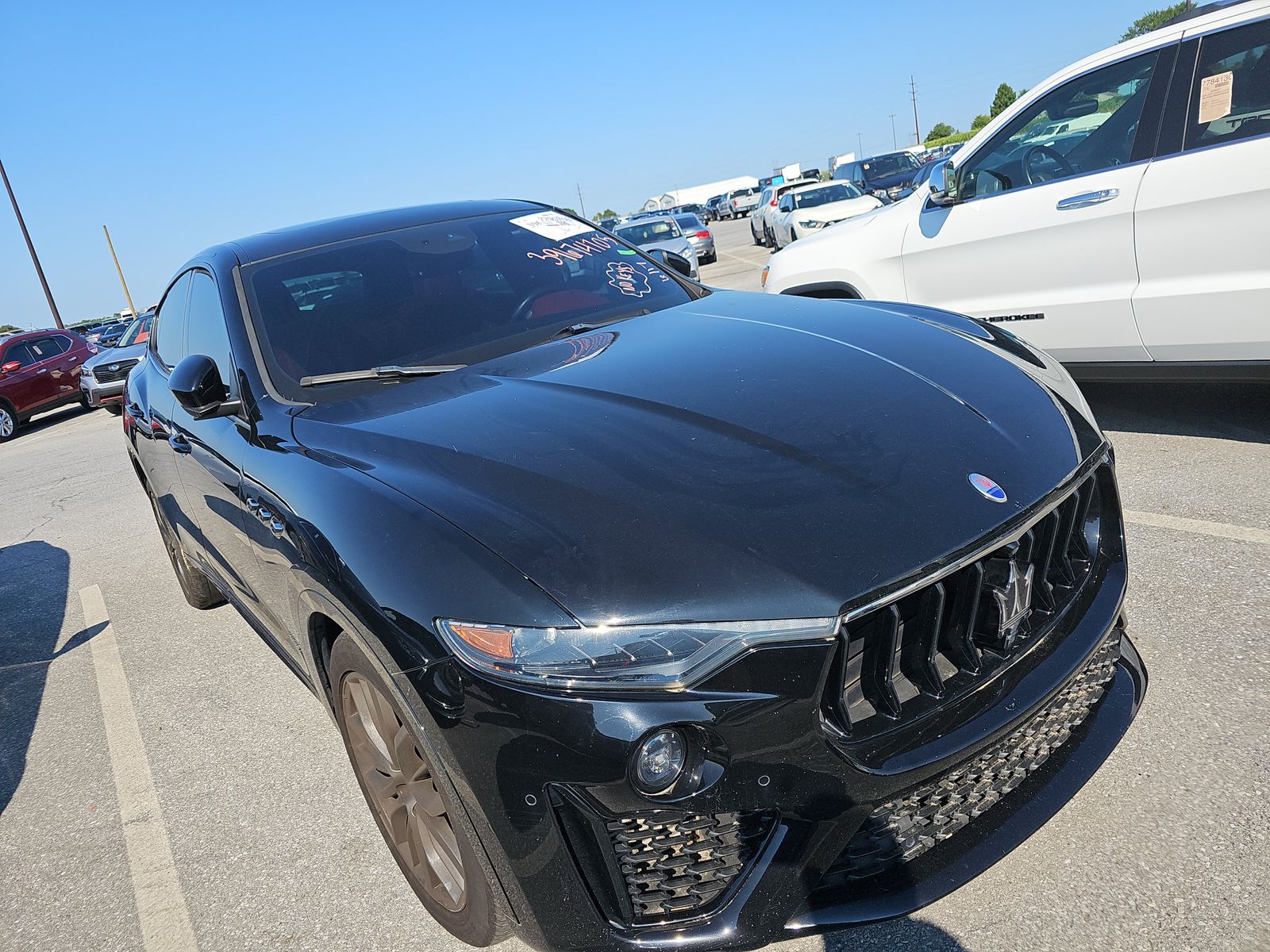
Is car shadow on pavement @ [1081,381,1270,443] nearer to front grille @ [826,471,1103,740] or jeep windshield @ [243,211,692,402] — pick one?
jeep windshield @ [243,211,692,402]

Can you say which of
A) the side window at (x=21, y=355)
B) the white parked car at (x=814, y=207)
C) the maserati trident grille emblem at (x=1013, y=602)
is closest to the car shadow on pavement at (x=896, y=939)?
the maserati trident grille emblem at (x=1013, y=602)

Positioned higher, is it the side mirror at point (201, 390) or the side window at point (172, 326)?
the side window at point (172, 326)

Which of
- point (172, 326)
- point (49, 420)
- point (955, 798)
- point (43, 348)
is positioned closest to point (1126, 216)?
point (955, 798)

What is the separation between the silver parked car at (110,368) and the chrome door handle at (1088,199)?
44.0 ft

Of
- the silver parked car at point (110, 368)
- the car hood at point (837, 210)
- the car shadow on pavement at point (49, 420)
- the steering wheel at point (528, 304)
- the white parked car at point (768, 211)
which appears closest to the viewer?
the steering wheel at point (528, 304)

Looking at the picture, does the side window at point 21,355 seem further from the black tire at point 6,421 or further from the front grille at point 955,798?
the front grille at point 955,798

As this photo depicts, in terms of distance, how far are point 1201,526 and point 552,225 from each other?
2842 millimetres

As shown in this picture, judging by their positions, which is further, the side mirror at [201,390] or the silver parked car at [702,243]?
the silver parked car at [702,243]

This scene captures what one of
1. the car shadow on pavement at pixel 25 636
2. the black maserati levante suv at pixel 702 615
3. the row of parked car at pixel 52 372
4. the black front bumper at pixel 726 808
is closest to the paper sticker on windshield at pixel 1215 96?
the black maserati levante suv at pixel 702 615

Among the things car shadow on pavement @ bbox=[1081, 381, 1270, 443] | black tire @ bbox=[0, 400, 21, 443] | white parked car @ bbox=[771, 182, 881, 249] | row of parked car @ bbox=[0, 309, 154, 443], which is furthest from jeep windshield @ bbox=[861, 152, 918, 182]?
car shadow on pavement @ bbox=[1081, 381, 1270, 443]

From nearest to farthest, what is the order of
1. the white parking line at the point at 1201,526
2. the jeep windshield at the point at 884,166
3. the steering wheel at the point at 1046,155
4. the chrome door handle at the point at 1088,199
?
the white parking line at the point at 1201,526 → the chrome door handle at the point at 1088,199 → the steering wheel at the point at 1046,155 → the jeep windshield at the point at 884,166

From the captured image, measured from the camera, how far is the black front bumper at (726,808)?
163cm

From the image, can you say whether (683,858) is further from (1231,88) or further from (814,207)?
(814,207)

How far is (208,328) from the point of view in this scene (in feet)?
11.3
